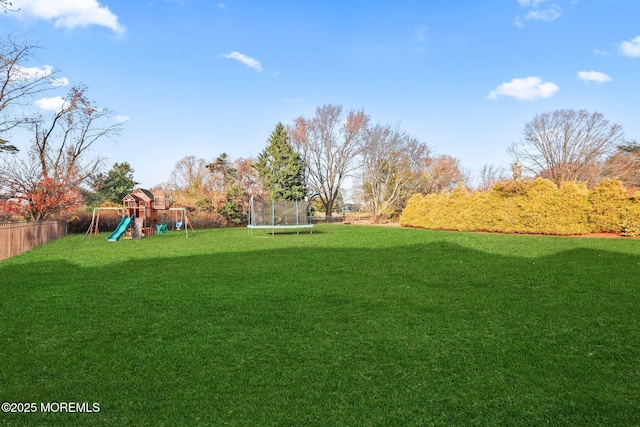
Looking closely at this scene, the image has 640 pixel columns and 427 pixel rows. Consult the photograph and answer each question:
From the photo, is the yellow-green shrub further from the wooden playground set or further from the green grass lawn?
the wooden playground set

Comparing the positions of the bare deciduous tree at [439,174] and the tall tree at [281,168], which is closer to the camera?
the tall tree at [281,168]

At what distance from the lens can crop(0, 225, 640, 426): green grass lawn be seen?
2.58 metres

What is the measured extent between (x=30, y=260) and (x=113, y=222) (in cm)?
1607

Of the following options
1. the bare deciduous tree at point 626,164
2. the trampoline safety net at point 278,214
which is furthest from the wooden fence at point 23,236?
the bare deciduous tree at point 626,164

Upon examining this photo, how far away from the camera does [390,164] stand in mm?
34250

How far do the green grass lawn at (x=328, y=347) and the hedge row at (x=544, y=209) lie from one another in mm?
8669

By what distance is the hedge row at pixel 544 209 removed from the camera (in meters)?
14.8

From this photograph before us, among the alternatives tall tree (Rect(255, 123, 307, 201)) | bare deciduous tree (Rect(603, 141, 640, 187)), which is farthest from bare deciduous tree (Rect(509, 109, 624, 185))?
tall tree (Rect(255, 123, 307, 201))

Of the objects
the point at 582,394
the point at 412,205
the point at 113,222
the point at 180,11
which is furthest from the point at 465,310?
the point at 113,222

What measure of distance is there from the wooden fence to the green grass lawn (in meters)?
4.11

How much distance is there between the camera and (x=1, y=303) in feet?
18.2

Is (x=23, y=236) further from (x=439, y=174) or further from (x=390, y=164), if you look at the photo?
(x=439, y=174)

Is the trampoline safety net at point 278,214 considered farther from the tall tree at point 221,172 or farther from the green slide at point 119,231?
the tall tree at point 221,172

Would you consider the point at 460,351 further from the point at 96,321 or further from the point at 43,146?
the point at 43,146
